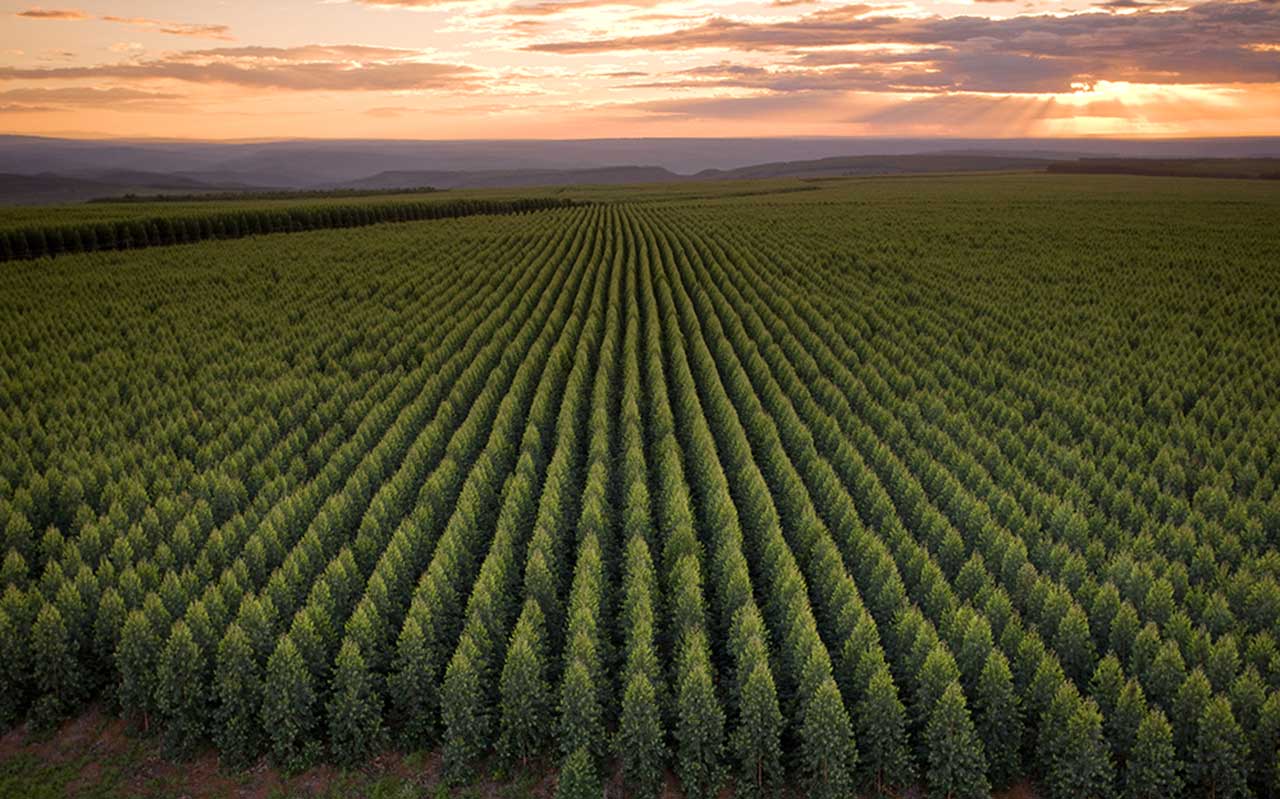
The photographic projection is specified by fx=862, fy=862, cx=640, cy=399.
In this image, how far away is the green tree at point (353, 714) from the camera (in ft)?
28.8

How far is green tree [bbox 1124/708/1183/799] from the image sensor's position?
7.90 m

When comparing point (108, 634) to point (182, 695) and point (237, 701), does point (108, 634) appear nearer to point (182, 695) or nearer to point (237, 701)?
point (182, 695)

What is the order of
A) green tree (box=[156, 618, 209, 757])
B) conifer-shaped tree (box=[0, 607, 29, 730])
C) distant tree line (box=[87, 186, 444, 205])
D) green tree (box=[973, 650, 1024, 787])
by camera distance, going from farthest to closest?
distant tree line (box=[87, 186, 444, 205]) → conifer-shaped tree (box=[0, 607, 29, 730]) → green tree (box=[156, 618, 209, 757]) → green tree (box=[973, 650, 1024, 787])

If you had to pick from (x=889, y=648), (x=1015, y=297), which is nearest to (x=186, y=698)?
(x=889, y=648)

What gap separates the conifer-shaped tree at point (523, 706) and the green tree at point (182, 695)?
10.5 feet

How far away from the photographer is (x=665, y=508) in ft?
42.9

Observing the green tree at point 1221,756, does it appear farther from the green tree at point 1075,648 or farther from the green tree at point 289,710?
the green tree at point 289,710

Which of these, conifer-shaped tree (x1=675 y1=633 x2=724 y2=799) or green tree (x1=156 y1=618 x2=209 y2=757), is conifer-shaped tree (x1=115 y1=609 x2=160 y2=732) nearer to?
green tree (x1=156 y1=618 x2=209 y2=757)

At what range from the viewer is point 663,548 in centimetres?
1238

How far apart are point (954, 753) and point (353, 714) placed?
5.92 meters

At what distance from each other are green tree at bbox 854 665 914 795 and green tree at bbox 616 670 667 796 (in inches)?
77.5

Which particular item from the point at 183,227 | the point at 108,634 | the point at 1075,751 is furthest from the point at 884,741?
the point at 183,227

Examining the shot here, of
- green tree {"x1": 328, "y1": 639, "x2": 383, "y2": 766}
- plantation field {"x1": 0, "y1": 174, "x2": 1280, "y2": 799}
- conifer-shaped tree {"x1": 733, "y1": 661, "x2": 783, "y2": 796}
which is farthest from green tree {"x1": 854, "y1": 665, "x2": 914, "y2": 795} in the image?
green tree {"x1": 328, "y1": 639, "x2": 383, "y2": 766}

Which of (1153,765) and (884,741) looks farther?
(884,741)
